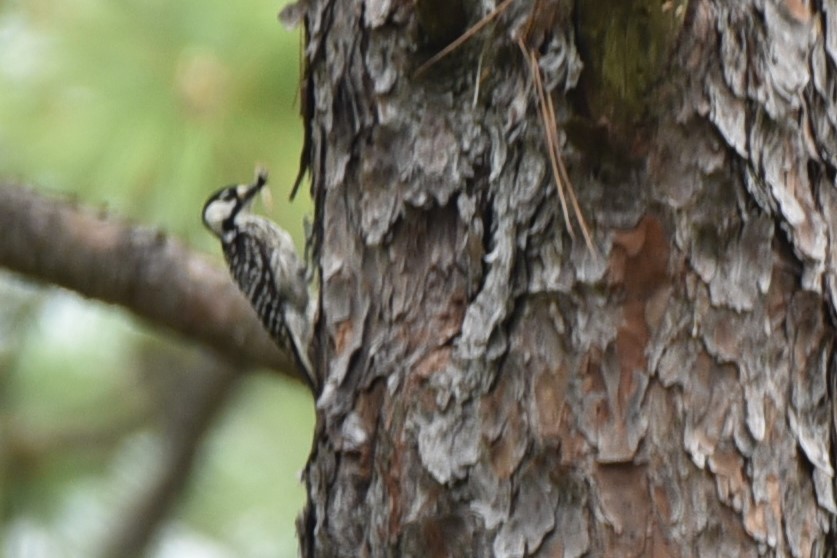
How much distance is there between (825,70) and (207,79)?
51.6 inches

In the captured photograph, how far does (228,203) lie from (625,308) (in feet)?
4.12

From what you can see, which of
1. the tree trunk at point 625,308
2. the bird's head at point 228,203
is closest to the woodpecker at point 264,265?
the bird's head at point 228,203

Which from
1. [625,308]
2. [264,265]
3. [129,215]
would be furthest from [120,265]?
[625,308]

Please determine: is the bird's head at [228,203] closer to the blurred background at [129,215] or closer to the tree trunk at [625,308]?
the blurred background at [129,215]

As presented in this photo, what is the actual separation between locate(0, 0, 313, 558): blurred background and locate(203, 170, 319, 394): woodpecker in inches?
1.8

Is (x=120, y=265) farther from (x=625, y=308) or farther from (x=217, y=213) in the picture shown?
(x=625, y=308)

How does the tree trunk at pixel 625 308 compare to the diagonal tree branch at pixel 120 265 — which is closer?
the tree trunk at pixel 625 308

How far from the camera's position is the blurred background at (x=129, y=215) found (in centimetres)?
229

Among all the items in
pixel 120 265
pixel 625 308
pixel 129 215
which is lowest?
pixel 625 308

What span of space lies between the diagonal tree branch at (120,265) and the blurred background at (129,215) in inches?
3.1

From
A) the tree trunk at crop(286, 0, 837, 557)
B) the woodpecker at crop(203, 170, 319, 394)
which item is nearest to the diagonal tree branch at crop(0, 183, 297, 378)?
the woodpecker at crop(203, 170, 319, 394)

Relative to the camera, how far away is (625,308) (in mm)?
1252

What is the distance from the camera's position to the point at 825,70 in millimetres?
1296

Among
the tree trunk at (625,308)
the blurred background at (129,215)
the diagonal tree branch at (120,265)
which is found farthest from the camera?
the blurred background at (129,215)
